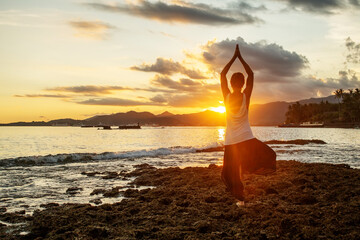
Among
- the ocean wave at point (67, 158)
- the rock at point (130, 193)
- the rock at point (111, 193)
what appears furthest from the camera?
the ocean wave at point (67, 158)

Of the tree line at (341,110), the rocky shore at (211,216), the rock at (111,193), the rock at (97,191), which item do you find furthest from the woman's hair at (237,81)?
the tree line at (341,110)

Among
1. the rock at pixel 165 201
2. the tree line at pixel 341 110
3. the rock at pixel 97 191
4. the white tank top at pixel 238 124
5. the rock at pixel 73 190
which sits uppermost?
the tree line at pixel 341 110

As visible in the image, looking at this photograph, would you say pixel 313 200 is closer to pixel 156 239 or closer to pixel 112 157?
pixel 156 239

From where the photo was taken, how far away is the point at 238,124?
6.41 meters

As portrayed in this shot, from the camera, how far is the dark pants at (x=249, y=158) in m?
6.48

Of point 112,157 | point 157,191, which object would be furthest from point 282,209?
point 112,157

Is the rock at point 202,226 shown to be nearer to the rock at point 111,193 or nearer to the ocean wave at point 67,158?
the rock at point 111,193

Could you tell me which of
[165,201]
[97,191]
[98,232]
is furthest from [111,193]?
[98,232]

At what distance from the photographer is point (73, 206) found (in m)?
9.49

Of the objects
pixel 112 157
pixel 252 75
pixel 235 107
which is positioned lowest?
pixel 112 157

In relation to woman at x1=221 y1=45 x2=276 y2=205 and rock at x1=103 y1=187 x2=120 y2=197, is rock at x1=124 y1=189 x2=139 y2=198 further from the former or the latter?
woman at x1=221 y1=45 x2=276 y2=205

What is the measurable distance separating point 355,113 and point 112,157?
144 meters

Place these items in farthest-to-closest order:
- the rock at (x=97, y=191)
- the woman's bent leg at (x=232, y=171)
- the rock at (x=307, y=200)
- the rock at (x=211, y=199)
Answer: the rock at (x=97, y=191)
the rock at (x=211, y=199)
the rock at (x=307, y=200)
the woman's bent leg at (x=232, y=171)

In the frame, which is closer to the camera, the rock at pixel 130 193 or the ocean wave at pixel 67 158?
the rock at pixel 130 193
